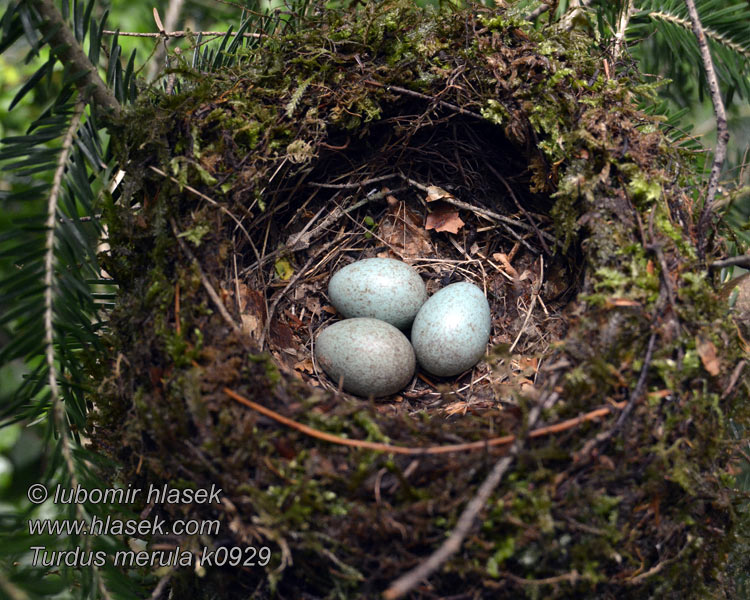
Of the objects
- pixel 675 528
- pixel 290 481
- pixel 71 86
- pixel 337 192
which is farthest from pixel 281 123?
pixel 675 528

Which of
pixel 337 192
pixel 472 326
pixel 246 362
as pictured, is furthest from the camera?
pixel 337 192

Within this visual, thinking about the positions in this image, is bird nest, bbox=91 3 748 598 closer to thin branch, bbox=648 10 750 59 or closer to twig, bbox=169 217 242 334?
twig, bbox=169 217 242 334

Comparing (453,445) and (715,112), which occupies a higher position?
(715,112)

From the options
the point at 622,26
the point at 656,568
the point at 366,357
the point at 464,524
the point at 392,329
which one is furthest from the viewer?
the point at 392,329

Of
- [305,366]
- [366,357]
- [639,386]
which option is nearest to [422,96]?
[366,357]

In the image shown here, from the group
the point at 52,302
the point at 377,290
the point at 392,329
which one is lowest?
the point at 392,329

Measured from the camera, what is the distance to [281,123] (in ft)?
6.28

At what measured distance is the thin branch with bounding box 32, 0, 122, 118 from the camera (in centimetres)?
132

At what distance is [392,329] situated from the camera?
2139 mm

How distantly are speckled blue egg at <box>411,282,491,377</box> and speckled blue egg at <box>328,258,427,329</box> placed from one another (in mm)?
97

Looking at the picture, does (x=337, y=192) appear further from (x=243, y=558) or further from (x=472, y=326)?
(x=243, y=558)

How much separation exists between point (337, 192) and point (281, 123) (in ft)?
1.52

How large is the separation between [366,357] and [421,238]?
0.69 m

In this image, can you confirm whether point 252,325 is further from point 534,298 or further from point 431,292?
point 534,298
